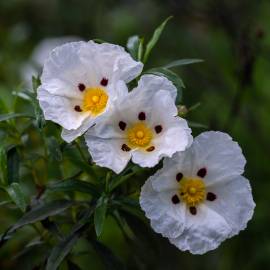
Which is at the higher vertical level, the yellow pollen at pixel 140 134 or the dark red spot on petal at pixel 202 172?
the yellow pollen at pixel 140 134

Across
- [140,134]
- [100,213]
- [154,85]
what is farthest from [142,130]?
[100,213]

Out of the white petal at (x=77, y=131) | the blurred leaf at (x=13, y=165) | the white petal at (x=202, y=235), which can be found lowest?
the white petal at (x=202, y=235)

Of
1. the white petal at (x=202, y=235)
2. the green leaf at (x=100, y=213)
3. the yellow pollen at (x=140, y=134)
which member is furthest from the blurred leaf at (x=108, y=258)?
the yellow pollen at (x=140, y=134)

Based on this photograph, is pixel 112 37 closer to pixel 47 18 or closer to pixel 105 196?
pixel 47 18

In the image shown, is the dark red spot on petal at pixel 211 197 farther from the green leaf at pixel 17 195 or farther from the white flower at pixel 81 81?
the green leaf at pixel 17 195

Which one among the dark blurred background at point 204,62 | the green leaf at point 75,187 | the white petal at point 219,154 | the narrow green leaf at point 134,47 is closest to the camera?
the white petal at point 219,154

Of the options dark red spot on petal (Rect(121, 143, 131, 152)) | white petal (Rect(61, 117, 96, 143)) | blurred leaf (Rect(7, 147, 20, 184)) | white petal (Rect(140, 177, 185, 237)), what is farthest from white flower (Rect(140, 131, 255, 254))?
blurred leaf (Rect(7, 147, 20, 184))
